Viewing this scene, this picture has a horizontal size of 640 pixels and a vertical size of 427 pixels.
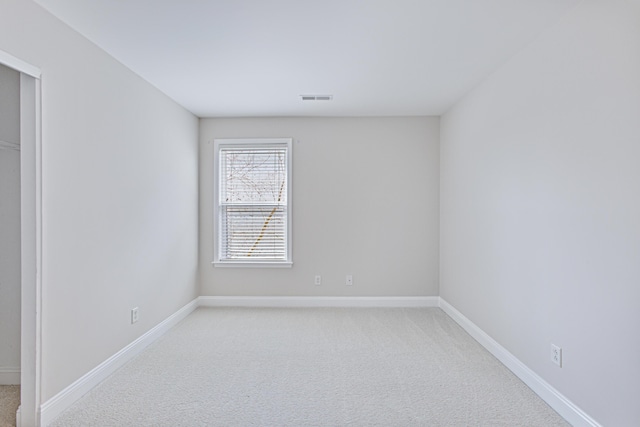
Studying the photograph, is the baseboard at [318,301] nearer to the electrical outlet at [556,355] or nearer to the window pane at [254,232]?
the window pane at [254,232]

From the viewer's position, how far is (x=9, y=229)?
2.46m

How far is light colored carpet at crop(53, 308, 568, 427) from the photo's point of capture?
2.19 m

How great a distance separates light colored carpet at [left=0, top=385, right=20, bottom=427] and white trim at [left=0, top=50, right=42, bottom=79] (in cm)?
204

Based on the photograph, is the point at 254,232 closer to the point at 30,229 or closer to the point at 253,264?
the point at 253,264

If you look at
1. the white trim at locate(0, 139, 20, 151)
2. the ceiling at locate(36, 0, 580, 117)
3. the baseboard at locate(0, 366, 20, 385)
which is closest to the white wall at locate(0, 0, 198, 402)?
the ceiling at locate(36, 0, 580, 117)

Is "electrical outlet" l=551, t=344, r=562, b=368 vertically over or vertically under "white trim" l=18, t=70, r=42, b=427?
under

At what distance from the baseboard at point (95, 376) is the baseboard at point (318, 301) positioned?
0.85m

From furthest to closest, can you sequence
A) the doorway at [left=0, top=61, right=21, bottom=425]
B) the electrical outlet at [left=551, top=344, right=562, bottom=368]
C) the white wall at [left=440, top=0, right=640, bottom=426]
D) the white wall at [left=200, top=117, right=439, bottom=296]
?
1. the white wall at [left=200, top=117, right=439, bottom=296]
2. the doorway at [left=0, top=61, right=21, bottom=425]
3. the electrical outlet at [left=551, top=344, right=562, bottom=368]
4. the white wall at [left=440, top=0, right=640, bottom=426]

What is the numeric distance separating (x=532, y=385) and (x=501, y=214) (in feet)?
4.22

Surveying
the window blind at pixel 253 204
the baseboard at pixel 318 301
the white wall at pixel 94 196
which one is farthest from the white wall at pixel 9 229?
the window blind at pixel 253 204

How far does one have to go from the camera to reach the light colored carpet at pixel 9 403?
7.04ft

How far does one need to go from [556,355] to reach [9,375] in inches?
146

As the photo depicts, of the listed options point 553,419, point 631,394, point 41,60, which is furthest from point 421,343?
point 41,60

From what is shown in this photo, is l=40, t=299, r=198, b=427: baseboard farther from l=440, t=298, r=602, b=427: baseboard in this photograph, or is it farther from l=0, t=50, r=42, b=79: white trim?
l=440, t=298, r=602, b=427: baseboard
